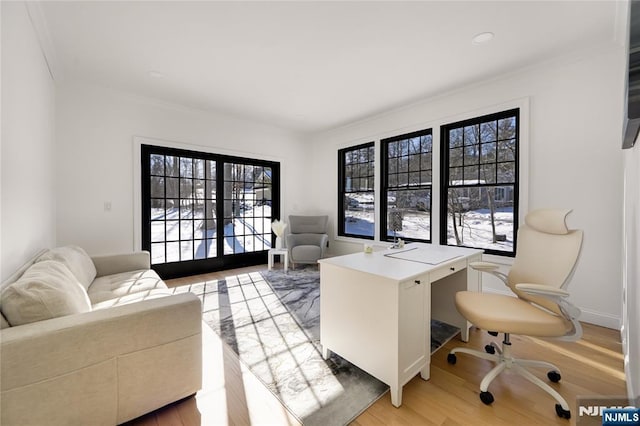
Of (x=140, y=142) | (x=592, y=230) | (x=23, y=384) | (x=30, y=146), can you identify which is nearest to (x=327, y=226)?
(x=140, y=142)

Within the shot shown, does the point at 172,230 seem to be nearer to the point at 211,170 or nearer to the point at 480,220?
the point at 211,170

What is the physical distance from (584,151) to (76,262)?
4.94m

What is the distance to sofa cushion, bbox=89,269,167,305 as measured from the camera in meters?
2.13

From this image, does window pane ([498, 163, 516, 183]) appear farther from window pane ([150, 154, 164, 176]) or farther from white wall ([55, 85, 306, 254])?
window pane ([150, 154, 164, 176])

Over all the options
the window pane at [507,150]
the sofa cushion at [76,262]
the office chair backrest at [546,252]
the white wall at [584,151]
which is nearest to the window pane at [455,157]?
the window pane at [507,150]

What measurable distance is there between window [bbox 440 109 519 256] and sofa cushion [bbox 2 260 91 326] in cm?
397

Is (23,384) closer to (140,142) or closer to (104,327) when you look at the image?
(104,327)

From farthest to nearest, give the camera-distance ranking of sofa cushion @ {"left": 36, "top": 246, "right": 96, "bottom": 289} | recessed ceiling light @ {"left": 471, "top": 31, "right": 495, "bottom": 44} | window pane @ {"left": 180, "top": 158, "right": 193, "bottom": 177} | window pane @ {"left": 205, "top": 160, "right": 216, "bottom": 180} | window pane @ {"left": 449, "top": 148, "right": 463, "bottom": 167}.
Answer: window pane @ {"left": 205, "top": 160, "right": 216, "bottom": 180}, window pane @ {"left": 180, "top": 158, "right": 193, "bottom": 177}, window pane @ {"left": 449, "top": 148, "right": 463, "bottom": 167}, recessed ceiling light @ {"left": 471, "top": 31, "right": 495, "bottom": 44}, sofa cushion @ {"left": 36, "top": 246, "right": 96, "bottom": 289}

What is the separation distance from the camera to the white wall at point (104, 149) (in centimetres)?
332

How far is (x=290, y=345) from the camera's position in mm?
2207

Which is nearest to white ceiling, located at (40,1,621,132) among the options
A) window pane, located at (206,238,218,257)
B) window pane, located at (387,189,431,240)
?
window pane, located at (387,189,431,240)

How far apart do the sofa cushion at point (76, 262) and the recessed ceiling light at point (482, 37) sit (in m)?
4.03

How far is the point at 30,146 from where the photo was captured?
2107 millimetres

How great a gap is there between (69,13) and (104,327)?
8.59 ft
